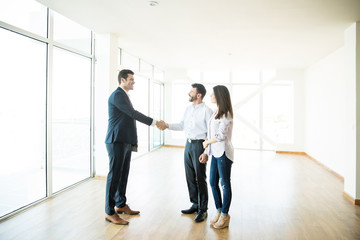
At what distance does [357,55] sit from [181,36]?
292 centimetres

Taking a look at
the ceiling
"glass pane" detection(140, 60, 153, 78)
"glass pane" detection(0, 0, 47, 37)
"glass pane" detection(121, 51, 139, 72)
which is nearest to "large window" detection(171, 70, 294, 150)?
"glass pane" detection(140, 60, 153, 78)

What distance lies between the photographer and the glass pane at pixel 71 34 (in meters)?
3.83

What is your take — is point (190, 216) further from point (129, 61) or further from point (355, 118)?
point (129, 61)

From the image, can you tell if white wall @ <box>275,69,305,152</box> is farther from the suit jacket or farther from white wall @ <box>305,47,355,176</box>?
the suit jacket

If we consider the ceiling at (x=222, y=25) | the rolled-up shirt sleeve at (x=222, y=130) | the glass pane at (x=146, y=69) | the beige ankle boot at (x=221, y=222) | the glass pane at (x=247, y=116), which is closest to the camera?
the rolled-up shirt sleeve at (x=222, y=130)

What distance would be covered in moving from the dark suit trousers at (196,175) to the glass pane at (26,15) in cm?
261

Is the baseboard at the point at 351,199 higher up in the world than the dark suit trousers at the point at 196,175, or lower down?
lower down

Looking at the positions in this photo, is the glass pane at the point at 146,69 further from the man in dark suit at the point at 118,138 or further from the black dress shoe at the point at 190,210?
the black dress shoe at the point at 190,210

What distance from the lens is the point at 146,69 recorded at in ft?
24.6

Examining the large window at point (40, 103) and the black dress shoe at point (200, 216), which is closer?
the black dress shoe at point (200, 216)

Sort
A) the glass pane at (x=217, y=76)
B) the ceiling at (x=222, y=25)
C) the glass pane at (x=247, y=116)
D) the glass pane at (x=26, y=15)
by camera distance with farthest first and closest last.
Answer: the glass pane at (x=217, y=76), the glass pane at (x=247, y=116), the ceiling at (x=222, y=25), the glass pane at (x=26, y=15)

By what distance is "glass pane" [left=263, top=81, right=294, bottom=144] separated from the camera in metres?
8.77

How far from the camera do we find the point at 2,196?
306 centimetres

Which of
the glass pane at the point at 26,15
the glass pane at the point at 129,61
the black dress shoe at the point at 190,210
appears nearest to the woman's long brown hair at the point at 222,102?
the black dress shoe at the point at 190,210
